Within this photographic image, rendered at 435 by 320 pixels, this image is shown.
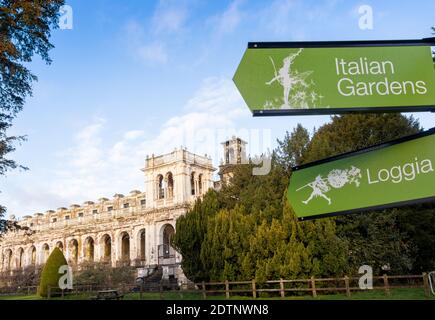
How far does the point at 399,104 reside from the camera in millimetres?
2719

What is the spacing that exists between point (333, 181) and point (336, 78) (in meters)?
0.73

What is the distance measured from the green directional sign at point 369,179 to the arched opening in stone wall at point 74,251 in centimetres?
4702

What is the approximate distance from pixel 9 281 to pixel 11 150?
3292 cm

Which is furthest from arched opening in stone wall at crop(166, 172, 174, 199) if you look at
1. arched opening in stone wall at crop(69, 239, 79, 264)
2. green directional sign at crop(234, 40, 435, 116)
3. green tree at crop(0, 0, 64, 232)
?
green directional sign at crop(234, 40, 435, 116)

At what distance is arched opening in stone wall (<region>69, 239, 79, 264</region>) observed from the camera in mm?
46406

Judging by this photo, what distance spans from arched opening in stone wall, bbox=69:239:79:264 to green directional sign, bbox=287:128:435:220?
47.0 m

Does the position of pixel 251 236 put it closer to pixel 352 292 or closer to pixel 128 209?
pixel 352 292

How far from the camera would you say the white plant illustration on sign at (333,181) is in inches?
116

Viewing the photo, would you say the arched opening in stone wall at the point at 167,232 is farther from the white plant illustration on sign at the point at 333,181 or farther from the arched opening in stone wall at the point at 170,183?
the white plant illustration on sign at the point at 333,181

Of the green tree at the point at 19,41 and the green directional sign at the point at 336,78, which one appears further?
the green tree at the point at 19,41

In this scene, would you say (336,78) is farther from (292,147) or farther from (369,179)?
(292,147)

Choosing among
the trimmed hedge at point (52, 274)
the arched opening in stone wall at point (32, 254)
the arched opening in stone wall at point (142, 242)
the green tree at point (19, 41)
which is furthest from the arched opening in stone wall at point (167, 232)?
the green tree at point (19, 41)

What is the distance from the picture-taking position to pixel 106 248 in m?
47.8

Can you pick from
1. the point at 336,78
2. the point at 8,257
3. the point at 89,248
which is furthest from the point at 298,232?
the point at 8,257
